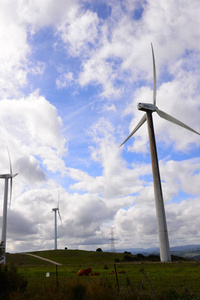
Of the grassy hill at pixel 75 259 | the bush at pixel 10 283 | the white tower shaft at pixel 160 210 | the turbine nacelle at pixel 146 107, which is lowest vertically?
the grassy hill at pixel 75 259

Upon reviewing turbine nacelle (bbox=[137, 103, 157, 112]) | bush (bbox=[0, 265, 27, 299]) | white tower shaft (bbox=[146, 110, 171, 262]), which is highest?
turbine nacelle (bbox=[137, 103, 157, 112])

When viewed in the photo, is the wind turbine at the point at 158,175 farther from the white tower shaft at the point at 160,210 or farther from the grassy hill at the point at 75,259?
the grassy hill at the point at 75,259

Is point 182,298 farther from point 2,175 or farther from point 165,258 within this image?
point 2,175

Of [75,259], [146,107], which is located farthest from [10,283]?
[75,259]

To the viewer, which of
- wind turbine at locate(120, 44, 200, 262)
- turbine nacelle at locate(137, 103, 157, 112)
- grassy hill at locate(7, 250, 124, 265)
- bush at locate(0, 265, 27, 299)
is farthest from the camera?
grassy hill at locate(7, 250, 124, 265)

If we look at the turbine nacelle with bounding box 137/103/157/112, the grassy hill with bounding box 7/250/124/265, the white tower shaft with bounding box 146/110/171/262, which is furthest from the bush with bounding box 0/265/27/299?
the grassy hill with bounding box 7/250/124/265

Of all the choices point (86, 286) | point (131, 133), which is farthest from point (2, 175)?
point (86, 286)

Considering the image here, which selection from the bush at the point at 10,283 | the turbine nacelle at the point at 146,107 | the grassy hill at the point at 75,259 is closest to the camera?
the bush at the point at 10,283

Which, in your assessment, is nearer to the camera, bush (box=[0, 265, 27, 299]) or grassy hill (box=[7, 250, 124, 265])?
bush (box=[0, 265, 27, 299])

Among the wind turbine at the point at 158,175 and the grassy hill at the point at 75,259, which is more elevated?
the wind turbine at the point at 158,175

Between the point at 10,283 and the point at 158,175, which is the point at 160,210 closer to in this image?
the point at 158,175

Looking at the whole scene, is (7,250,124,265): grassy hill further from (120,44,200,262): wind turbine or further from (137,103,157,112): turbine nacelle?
(137,103,157,112): turbine nacelle

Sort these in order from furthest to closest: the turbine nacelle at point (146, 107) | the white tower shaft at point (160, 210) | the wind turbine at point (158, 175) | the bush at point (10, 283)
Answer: the turbine nacelle at point (146, 107) < the wind turbine at point (158, 175) < the white tower shaft at point (160, 210) < the bush at point (10, 283)

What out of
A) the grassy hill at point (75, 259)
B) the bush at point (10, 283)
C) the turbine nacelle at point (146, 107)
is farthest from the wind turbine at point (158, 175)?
the bush at point (10, 283)
